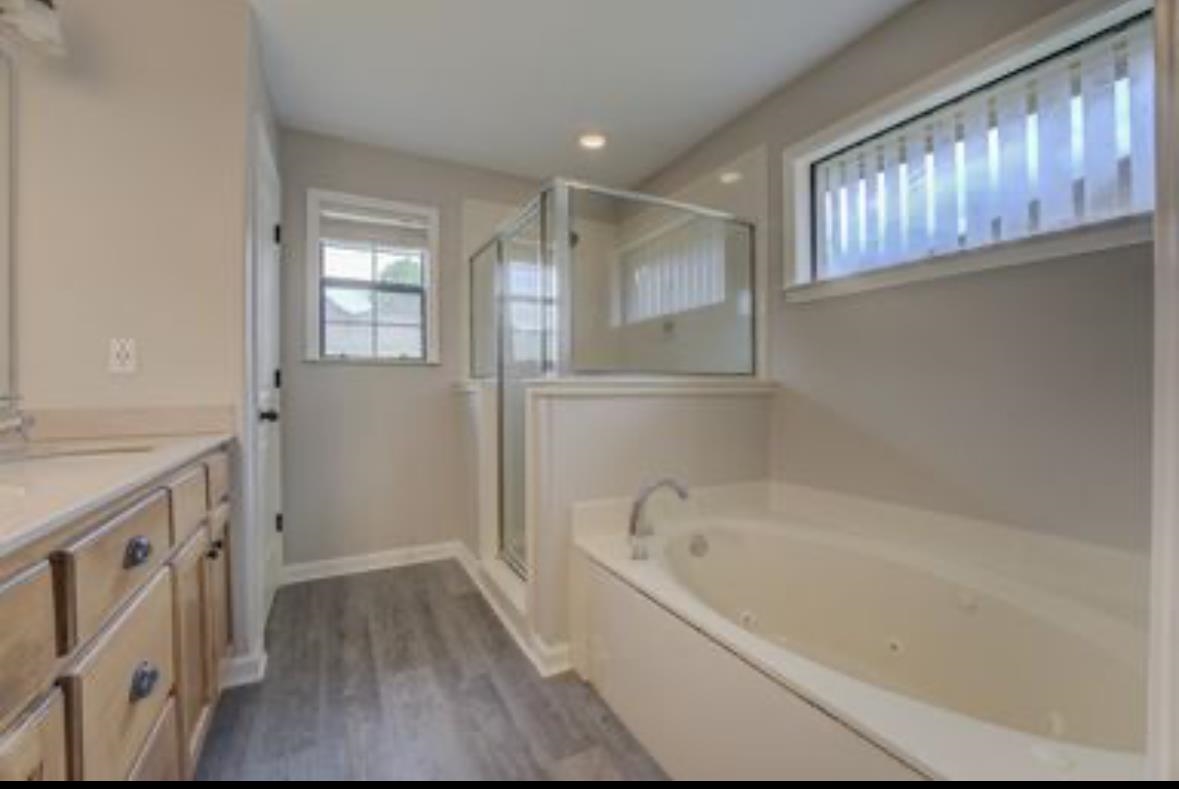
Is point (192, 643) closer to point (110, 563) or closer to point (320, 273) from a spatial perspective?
point (110, 563)

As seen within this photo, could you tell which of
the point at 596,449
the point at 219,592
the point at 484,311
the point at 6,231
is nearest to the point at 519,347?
the point at 484,311

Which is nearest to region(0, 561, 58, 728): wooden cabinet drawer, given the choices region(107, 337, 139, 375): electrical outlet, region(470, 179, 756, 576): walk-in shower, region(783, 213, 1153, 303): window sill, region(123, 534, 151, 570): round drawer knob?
region(123, 534, 151, 570): round drawer knob

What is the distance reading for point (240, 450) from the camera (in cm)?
177

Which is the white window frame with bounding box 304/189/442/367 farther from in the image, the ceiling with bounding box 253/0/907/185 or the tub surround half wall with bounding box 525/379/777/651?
the tub surround half wall with bounding box 525/379/777/651

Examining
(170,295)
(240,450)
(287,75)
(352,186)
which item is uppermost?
(287,75)

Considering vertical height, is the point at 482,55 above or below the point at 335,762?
above

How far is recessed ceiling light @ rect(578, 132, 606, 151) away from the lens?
9.09ft

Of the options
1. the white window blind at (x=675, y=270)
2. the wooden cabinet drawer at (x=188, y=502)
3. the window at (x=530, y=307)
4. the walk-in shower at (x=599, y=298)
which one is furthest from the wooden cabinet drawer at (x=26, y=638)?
the white window blind at (x=675, y=270)

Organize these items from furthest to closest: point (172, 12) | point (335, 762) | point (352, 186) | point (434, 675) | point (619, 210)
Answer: point (352, 186)
point (619, 210)
point (434, 675)
point (172, 12)
point (335, 762)

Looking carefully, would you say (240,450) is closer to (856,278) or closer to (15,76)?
(15,76)

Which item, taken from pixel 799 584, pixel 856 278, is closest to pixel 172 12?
pixel 856 278

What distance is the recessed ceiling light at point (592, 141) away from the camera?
9.09 ft

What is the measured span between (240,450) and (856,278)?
2.39 m

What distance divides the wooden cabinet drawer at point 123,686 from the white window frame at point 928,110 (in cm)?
233
